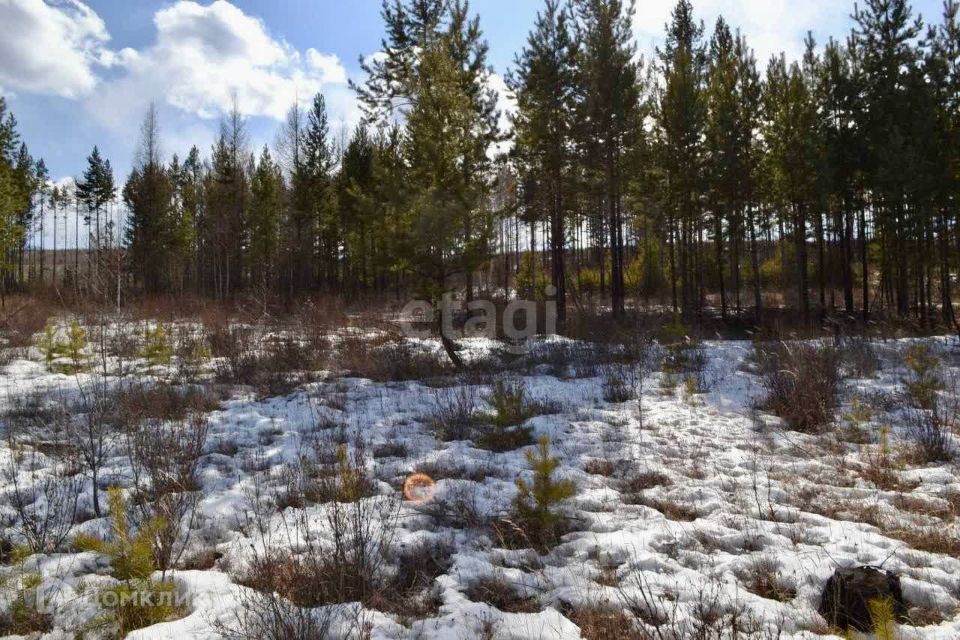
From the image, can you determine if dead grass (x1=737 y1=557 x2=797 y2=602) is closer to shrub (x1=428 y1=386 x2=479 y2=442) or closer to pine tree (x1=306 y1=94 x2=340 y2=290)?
shrub (x1=428 y1=386 x2=479 y2=442)

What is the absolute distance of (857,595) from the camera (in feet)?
8.63

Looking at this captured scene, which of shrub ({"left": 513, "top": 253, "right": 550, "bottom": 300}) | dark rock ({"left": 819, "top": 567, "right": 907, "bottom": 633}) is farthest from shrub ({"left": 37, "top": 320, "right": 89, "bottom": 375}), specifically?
shrub ({"left": 513, "top": 253, "right": 550, "bottom": 300})

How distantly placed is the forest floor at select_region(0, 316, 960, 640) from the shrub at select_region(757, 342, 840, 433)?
0.19 m

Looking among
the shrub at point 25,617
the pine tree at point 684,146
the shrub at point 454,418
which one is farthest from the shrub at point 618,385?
the pine tree at point 684,146

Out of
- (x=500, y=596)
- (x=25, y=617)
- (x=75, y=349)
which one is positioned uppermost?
(x=75, y=349)

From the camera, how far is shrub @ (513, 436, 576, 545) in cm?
360

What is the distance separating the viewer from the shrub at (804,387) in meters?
6.20

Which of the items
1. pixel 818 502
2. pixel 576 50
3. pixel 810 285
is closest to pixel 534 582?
pixel 818 502

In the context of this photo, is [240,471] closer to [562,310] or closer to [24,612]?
[24,612]

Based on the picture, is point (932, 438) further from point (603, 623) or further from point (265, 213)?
point (265, 213)

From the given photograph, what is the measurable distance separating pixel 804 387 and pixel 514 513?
192 inches

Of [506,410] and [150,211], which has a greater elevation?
[150,211]

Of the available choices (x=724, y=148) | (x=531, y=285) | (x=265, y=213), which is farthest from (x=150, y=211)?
(x=724, y=148)

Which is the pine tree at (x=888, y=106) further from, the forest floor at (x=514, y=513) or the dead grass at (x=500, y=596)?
the dead grass at (x=500, y=596)
